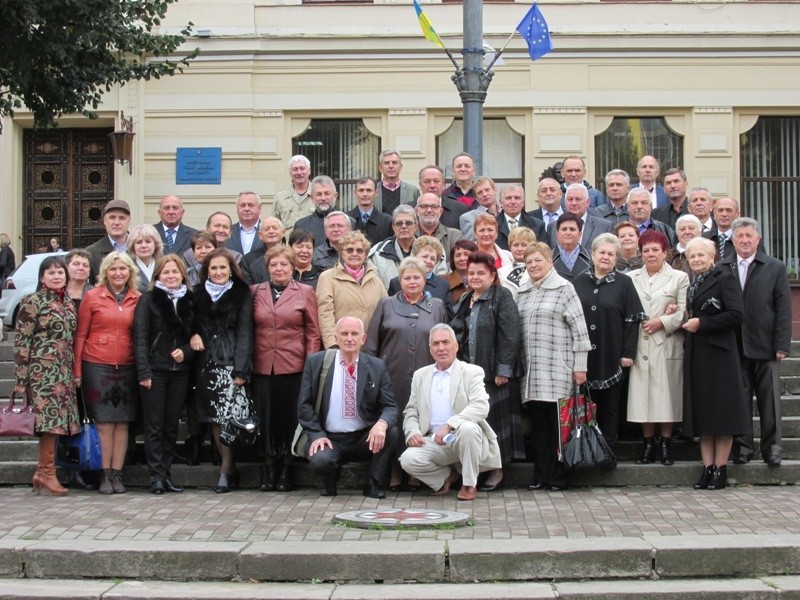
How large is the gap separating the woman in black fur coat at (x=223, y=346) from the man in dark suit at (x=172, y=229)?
198 centimetres

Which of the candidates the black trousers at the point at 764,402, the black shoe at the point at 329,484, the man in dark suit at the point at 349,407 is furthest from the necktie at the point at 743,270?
the black shoe at the point at 329,484

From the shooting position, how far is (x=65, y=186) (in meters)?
22.6

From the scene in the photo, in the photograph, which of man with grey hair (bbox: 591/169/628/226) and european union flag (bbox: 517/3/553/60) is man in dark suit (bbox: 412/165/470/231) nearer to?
man with grey hair (bbox: 591/169/628/226)

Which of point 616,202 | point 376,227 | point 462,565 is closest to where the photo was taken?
point 462,565

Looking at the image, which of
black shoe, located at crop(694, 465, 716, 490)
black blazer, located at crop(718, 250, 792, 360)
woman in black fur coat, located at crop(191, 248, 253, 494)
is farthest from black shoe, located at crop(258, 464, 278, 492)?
black blazer, located at crop(718, 250, 792, 360)

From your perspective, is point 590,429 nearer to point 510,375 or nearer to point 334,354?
point 510,375

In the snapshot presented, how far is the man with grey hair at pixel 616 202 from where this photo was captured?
1412 cm

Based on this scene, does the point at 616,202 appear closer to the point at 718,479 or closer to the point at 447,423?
the point at 718,479

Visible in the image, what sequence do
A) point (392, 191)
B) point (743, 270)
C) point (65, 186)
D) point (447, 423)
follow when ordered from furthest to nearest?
1. point (65, 186)
2. point (392, 191)
3. point (743, 270)
4. point (447, 423)

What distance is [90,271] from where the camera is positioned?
12.6m

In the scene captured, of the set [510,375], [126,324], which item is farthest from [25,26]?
[510,375]

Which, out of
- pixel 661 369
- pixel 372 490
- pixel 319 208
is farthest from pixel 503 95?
pixel 372 490

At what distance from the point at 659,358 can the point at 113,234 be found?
5242mm

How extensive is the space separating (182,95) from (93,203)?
246cm
